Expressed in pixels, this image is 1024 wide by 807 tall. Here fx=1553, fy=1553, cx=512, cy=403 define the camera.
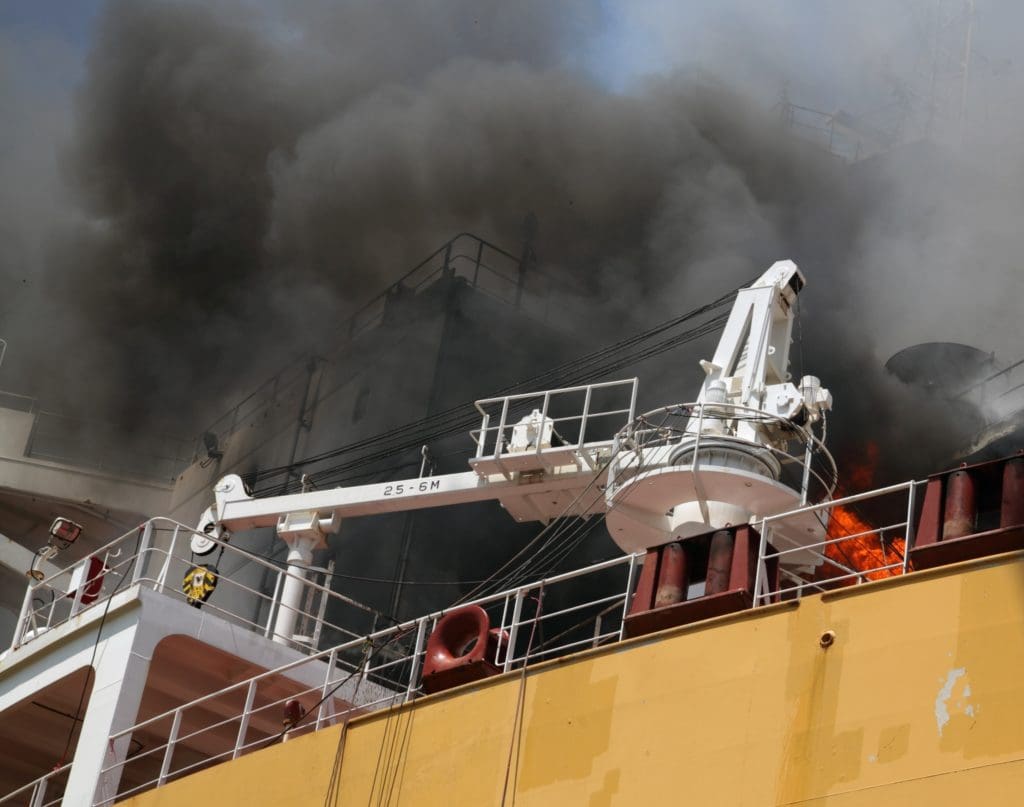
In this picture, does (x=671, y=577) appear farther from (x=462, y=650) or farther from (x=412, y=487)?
(x=412, y=487)

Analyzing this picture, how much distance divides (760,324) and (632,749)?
242 inches

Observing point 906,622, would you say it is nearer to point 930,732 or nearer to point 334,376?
point 930,732

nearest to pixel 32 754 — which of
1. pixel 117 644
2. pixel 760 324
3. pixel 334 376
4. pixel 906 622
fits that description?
pixel 117 644

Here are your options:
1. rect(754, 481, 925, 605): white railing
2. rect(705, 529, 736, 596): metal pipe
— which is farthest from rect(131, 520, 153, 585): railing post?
rect(705, 529, 736, 596): metal pipe

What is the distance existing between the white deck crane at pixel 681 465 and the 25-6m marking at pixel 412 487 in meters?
0.01

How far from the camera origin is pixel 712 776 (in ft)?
24.8

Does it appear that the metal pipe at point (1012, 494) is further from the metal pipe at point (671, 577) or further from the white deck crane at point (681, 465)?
the white deck crane at point (681, 465)

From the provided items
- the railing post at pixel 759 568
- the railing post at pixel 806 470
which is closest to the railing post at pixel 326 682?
the railing post at pixel 759 568

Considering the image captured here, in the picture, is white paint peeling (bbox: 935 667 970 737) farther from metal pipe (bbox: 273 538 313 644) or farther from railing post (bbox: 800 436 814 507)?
metal pipe (bbox: 273 538 313 644)

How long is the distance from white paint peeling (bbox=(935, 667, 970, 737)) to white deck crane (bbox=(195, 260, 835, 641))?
4.38 meters

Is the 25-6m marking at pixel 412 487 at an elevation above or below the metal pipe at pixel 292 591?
above

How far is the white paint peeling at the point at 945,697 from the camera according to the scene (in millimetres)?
6914

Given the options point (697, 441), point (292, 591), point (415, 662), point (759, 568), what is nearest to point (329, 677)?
point (415, 662)

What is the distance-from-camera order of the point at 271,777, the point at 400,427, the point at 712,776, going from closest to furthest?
the point at 712,776 < the point at 271,777 < the point at 400,427
